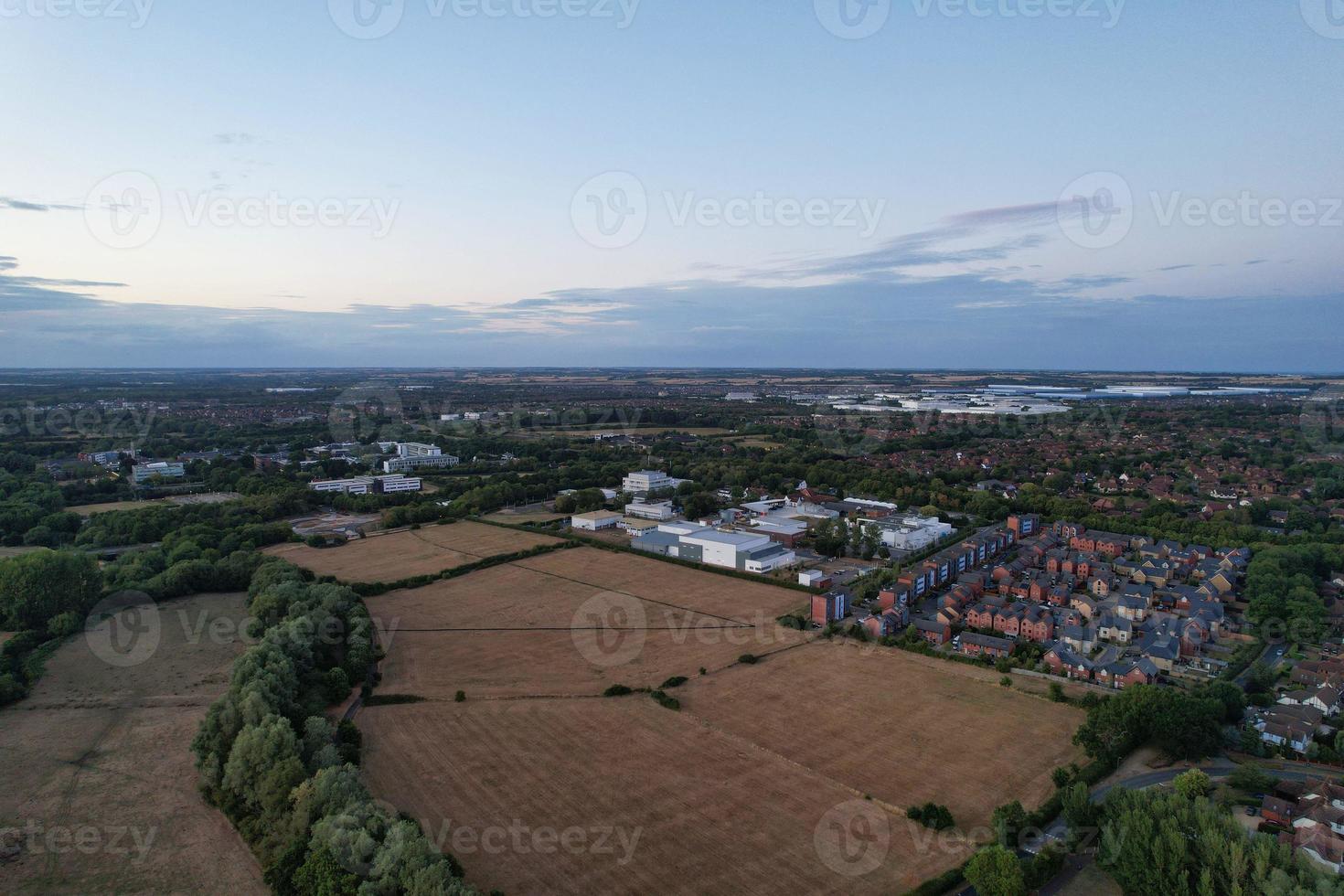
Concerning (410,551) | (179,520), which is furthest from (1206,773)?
(179,520)

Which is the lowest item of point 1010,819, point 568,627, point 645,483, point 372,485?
point 568,627

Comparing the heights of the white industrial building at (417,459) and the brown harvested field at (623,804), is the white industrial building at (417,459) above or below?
above

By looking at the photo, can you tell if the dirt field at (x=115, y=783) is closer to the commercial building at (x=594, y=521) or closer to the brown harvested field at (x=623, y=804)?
the brown harvested field at (x=623, y=804)

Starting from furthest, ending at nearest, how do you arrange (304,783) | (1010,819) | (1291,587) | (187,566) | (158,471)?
1. (158,471)
2. (187,566)
3. (1291,587)
4. (1010,819)
5. (304,783)

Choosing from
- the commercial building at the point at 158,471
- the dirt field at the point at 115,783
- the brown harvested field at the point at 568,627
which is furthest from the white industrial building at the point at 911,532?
the commercial building at the point at 158,471

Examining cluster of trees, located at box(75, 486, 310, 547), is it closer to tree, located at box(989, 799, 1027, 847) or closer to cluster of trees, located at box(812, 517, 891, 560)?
cluster of trees, located at box(812, 517, 891, 560)

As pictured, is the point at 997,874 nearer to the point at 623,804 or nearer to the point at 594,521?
the point at 623,804

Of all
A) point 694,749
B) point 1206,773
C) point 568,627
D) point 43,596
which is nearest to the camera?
point 1206,773
